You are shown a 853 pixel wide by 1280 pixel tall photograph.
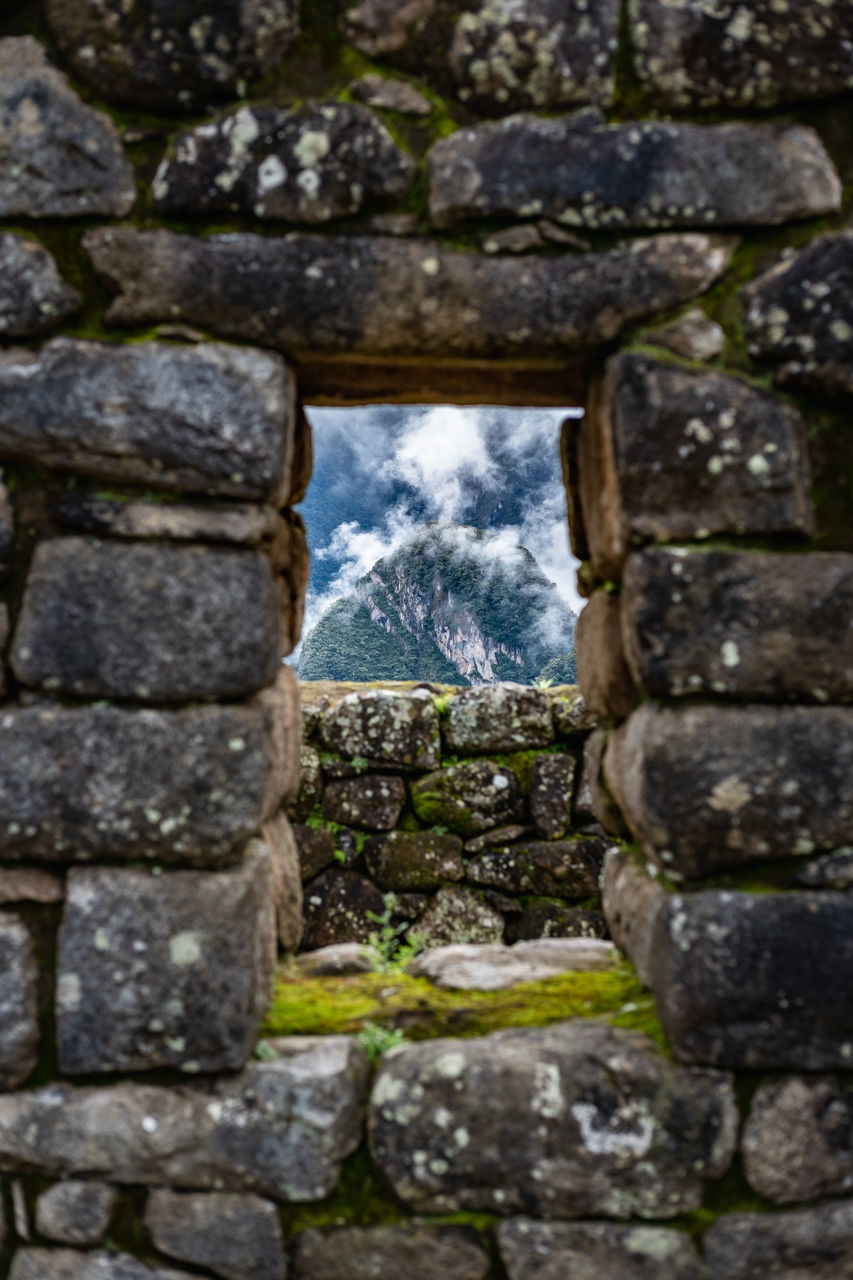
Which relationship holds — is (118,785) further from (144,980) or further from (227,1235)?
(227,1235)

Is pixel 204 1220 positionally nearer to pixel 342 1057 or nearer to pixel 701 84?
pixel 342 1057

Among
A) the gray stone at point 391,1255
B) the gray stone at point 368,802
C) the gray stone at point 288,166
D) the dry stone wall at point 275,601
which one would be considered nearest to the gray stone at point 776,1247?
the dry stone wall at point 275,601

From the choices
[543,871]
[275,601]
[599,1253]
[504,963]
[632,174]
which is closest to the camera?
[599,1253]

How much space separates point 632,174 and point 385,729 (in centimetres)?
383

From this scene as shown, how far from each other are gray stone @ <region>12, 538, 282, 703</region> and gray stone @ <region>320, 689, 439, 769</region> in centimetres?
342

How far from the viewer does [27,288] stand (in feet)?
6.33

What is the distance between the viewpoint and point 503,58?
1.95 meters

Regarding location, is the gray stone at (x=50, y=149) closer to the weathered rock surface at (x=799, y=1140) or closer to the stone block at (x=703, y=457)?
the stone block at (x=703, y=457)

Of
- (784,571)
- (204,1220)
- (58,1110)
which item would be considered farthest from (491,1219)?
(784,571)

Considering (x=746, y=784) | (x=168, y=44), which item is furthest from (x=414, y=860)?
(x=168, y=44)

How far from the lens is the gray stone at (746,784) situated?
1.85 metres

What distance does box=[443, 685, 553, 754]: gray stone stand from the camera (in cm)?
534

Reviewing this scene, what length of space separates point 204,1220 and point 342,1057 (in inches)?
17.2

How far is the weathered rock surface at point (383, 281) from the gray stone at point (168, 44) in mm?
338
